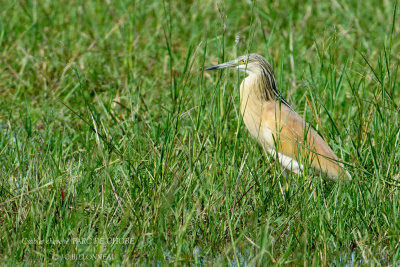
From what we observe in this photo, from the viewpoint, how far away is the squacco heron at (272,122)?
15.0ft

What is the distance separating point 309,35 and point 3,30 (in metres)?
2.54

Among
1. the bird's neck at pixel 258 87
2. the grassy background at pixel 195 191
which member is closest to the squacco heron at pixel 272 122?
the bird's neck at pixel 258 87

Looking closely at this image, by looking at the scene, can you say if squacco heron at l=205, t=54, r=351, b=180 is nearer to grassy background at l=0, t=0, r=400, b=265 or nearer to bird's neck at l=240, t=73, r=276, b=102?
bird's neck at l=240, t=73, r=276, b=102

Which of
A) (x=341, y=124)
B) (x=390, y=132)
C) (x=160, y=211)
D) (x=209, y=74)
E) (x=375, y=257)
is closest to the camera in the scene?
(x=160, y=211)

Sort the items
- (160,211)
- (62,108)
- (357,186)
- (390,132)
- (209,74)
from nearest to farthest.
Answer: (160,211)
(357,186)
(390,132)
(62,108)
(209,74)

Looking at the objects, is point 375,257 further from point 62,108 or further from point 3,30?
point 3,30

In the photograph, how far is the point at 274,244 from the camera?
3.59m

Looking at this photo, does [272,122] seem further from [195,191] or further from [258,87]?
[195,191]

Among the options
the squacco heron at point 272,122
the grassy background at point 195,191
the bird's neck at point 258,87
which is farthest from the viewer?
the bird's neck at point 258,87

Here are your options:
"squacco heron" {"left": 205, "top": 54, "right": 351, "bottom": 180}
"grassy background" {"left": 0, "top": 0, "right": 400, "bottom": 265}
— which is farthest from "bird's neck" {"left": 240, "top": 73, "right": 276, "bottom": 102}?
"grassy background" {"left": 0, "top": 0, "right": 400, "bottom": 265}

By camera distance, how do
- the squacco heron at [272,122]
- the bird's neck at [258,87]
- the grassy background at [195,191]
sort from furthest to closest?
the bird's neck at [258,87]
the squacco heron at [272,122]
the grassy background at [195,191]

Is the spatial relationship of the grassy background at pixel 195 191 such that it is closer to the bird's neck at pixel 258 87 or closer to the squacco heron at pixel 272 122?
the squacco heron at pixel 272 122

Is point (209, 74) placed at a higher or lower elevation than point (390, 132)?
lower

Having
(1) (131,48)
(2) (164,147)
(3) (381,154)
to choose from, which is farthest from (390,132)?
(1) (131,48)
